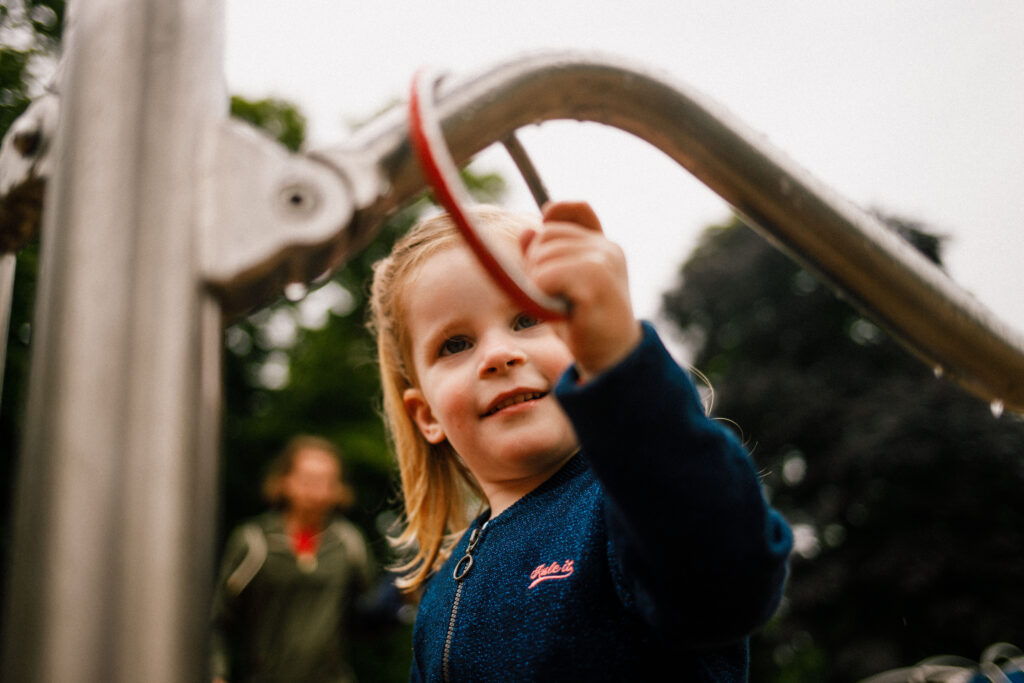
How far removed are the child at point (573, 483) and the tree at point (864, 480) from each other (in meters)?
12.5

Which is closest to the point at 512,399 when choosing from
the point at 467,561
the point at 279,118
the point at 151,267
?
the point at 467,561

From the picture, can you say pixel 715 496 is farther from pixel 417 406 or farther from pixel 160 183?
pixel 417 406

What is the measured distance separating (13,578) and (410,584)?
135cm

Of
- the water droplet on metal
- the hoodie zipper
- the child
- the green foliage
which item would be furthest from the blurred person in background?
the green foliage

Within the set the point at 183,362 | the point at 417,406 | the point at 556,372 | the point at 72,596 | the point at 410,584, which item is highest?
the point at 183,362

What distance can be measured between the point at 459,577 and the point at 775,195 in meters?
0.82

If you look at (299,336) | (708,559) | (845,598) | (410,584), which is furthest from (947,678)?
(299,336)

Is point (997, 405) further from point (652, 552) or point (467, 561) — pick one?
point (467, 561)

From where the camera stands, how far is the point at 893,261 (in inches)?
25.8

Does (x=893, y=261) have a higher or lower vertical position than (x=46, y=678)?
higher

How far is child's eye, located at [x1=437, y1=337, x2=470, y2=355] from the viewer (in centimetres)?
127

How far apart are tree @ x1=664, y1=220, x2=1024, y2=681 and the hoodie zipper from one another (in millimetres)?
12429

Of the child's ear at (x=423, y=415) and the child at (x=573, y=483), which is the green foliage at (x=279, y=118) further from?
the child at (x=573, y=483)

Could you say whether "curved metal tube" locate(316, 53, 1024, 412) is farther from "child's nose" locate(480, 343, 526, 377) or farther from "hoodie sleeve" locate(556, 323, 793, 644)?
"child's nose" locate(480, 343, 526, 377)
